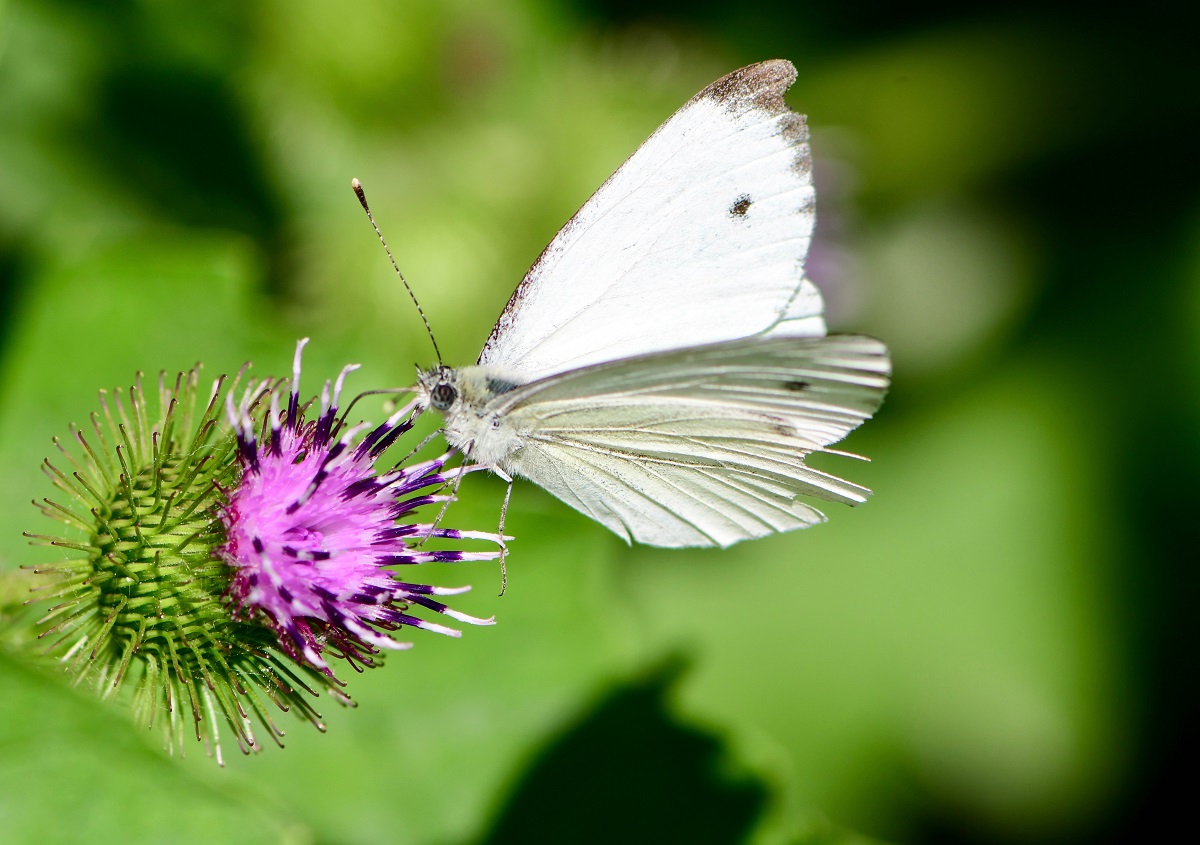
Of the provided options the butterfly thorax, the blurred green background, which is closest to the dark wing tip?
the butterfly thorax

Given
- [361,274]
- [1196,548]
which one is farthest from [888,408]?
[361,274]

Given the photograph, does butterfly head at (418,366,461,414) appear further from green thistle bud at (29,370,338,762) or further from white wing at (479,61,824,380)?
green thistle bud at (29,370,338,762)

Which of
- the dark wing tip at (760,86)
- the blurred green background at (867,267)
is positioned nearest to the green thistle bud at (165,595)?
the blurred green background at (867,267)

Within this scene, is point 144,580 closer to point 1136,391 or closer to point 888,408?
point 888,408

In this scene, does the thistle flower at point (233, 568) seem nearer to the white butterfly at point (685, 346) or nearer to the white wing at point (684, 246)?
the white butterfly at point (685, 346)

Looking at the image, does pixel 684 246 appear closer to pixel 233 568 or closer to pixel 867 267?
pixel 233 568
